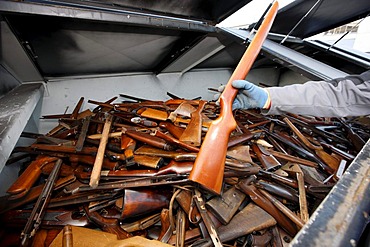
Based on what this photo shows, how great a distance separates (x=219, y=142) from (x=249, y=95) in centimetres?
30

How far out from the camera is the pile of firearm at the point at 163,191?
94cm

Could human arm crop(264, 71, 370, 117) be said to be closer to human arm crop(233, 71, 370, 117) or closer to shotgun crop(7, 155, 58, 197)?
human arm crop(233, 71, 370, 117)

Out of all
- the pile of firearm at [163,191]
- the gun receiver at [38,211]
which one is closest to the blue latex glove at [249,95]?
the pile of firearm at [163,191]

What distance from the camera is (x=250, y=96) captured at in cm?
89

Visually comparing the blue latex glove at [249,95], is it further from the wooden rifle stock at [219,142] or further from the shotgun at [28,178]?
the shotgun at [28,178]

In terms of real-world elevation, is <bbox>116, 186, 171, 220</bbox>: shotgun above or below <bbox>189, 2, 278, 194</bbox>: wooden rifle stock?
below

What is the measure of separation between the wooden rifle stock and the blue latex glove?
35 millimetres

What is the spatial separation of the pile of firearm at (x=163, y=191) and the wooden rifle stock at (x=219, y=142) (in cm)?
4

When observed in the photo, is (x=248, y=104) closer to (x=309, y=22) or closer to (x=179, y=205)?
(x=179, y=205)

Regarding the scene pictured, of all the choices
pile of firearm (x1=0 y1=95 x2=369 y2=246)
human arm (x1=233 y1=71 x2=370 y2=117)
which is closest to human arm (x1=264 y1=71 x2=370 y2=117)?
human arm (x1=233 y1=71 x2=370 y2=117)

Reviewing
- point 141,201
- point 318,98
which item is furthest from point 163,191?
point 318,98

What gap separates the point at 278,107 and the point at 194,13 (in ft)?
4.52

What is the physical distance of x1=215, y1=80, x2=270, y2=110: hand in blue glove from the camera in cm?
83

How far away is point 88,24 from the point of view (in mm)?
1402
